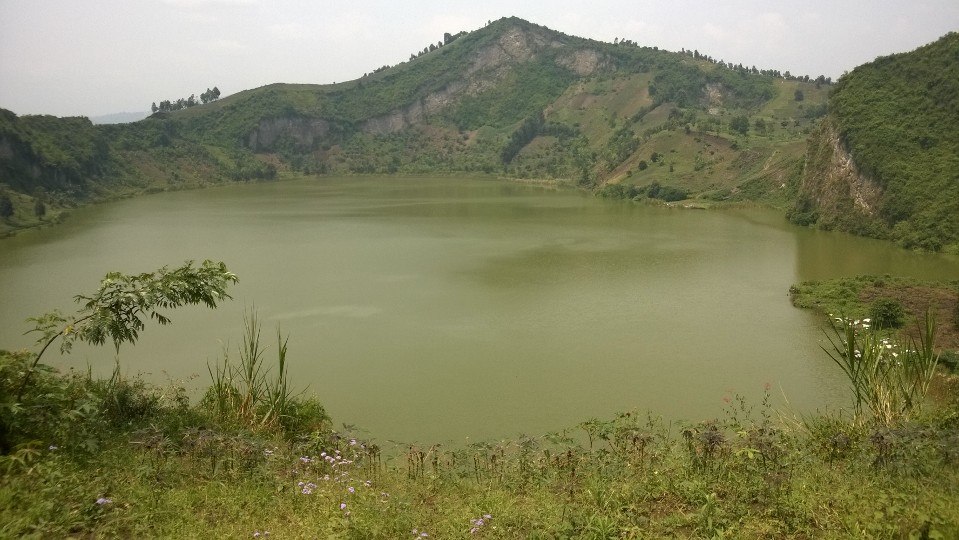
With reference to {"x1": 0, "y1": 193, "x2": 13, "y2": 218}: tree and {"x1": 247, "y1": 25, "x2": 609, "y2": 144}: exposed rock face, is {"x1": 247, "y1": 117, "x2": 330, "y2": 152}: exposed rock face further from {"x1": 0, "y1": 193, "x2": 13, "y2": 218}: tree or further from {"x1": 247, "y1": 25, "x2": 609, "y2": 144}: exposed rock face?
{"x1": 0, "y1": 193, "x2": 13, "y2": 218}: tree

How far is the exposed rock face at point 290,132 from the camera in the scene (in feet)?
284

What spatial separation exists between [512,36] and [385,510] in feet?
415

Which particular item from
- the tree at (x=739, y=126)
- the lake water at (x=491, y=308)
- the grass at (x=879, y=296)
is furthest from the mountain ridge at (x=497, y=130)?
the grass at (x=879, y=296)

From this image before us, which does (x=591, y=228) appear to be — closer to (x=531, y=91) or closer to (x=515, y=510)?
(x=515, y=510)

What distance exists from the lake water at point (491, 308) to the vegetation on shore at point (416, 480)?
3.61m

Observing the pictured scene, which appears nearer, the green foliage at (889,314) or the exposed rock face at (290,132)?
the green foliage at (889,314)

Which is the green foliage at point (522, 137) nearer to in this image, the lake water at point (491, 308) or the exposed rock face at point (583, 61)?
the exposed rock face at point (583, 61)

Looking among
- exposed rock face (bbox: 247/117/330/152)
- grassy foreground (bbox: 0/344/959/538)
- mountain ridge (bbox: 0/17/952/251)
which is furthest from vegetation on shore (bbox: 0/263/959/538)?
exposed rock face (bbox: 247/117/330/152)

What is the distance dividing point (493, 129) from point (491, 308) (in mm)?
85561

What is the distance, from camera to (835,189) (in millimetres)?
31578

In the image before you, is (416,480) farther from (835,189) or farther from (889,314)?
(835,189)

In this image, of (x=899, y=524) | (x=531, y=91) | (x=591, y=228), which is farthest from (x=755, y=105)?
(x=899, y=524)

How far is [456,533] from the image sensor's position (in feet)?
13.5

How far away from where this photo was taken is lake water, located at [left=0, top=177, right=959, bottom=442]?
34.3 feet
